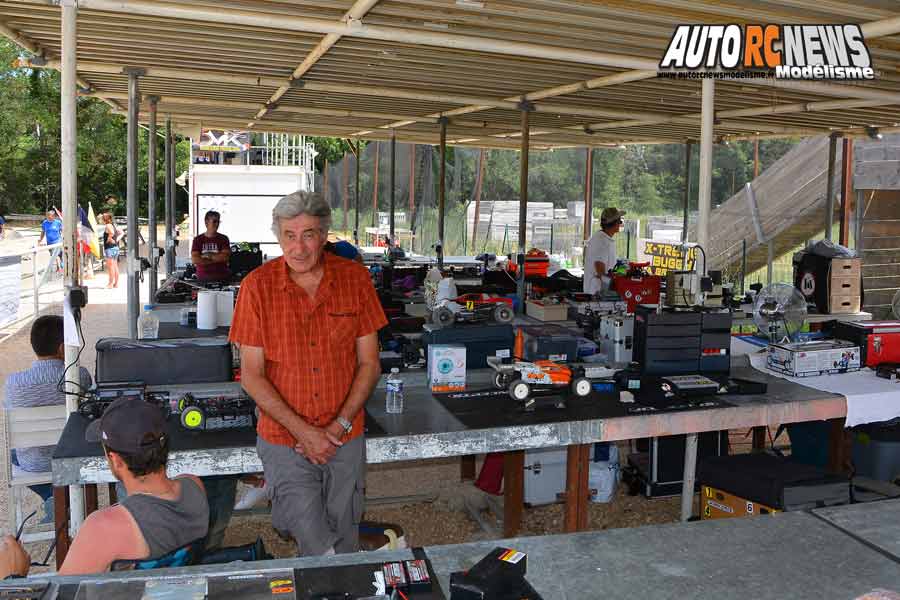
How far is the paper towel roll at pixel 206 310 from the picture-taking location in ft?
18.5

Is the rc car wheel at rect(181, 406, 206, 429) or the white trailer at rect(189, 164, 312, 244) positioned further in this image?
the white trailer at rect(189, 164, 312, 244)

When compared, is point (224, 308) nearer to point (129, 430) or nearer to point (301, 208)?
point (301, 208)

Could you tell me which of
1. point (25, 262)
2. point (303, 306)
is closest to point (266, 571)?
point (303, 306)

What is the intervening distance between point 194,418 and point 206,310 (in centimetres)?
228

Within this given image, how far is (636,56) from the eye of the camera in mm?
6059

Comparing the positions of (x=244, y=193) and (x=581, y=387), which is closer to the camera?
(x=581, y=387)

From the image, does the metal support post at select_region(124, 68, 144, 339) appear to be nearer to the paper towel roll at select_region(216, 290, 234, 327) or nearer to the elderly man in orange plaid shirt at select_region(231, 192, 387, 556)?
the paper towel roll at select_region(216, 290, 234, 327)

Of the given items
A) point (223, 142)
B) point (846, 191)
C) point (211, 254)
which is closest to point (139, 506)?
point (211, 254)

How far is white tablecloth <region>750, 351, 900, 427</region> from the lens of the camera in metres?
4.26

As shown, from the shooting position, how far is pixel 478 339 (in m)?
4.49

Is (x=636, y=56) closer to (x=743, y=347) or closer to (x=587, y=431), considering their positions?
(x=743, y=347)

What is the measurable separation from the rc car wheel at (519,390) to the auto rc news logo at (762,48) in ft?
7.78

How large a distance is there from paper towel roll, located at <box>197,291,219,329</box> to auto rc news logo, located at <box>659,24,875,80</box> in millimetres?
3217

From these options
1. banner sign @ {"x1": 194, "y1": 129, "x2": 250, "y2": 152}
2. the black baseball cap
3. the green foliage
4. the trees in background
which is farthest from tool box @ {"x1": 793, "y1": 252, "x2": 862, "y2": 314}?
the green foliage
